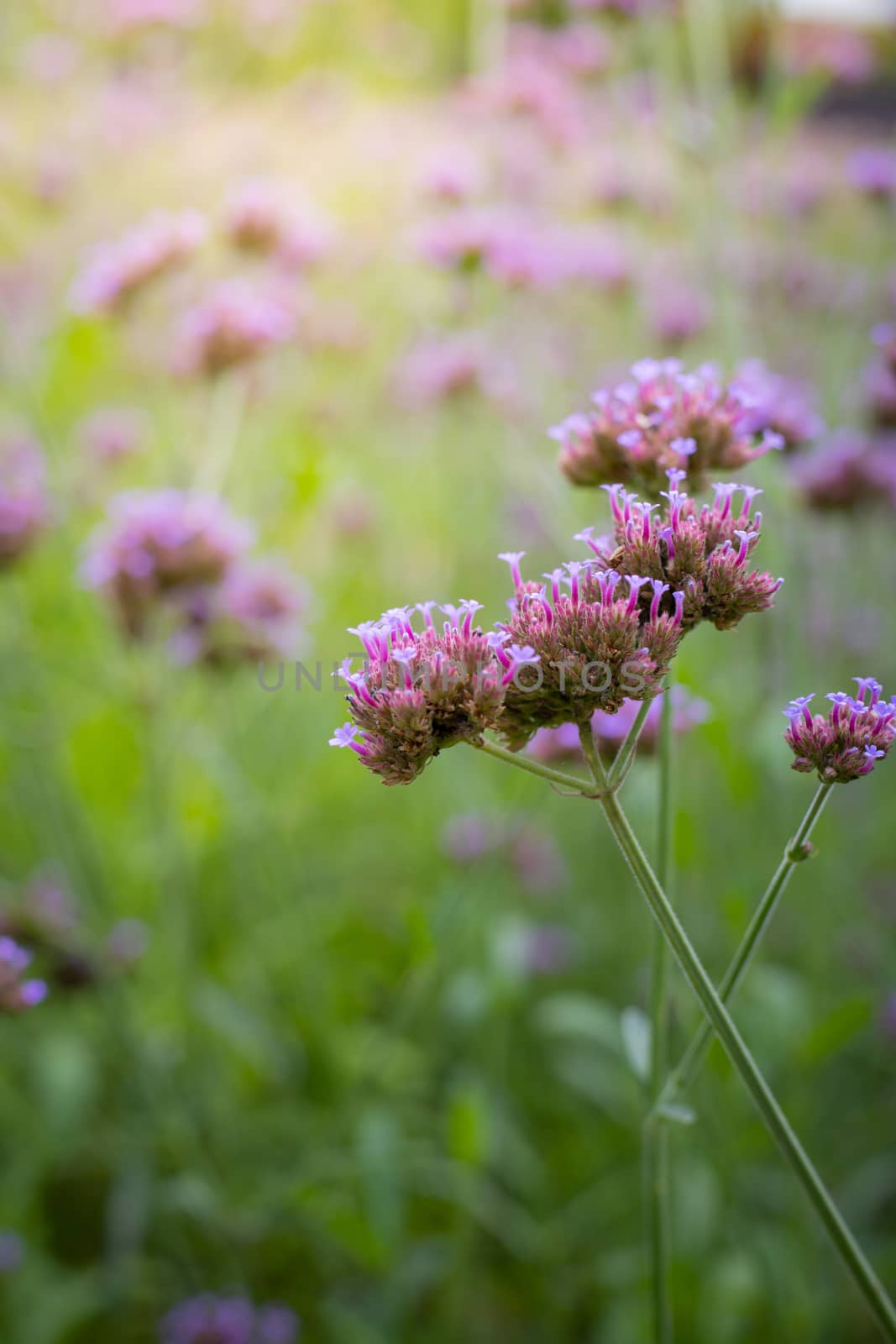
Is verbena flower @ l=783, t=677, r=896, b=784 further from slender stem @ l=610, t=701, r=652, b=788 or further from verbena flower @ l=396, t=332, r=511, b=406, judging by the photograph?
verbena flower @ l=396, t=332, r=511, b=406

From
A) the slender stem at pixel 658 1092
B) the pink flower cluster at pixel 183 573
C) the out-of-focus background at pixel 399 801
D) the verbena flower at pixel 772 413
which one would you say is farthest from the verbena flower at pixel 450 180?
the slender stem at pixel 658 1092

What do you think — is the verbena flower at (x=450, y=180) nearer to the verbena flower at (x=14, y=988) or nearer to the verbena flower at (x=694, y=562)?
the verbena flower at (x=694, y=562)

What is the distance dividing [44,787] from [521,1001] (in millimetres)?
1444

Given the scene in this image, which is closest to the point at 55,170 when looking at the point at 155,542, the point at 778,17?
the point at 155,542

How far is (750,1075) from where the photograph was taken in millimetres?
844

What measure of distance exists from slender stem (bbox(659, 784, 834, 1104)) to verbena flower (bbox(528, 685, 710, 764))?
506 millimetres

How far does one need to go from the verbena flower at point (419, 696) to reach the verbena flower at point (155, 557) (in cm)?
119

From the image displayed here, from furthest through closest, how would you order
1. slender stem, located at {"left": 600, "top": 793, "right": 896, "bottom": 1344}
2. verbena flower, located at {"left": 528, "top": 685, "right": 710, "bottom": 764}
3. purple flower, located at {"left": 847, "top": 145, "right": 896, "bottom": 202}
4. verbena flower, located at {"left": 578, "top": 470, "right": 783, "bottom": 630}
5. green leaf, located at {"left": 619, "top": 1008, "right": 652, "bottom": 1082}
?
purple flower, located at {"left": 847, "top": 145, "right": 896, "bottom": 202} → verbena flower, located at {"left": 528, "top": 685, "right": 710, "bottom": 764} → green leaf, located at {"left": 619, "top": 1008, "right": 652, "bottom": 1082} → verbena flower, located at {"left": 578, "top": 470, "right": 783, "bottom": 630} → slender stem, located at {"left": 600, "top": 793, "right": 896, "bottom": 1344}

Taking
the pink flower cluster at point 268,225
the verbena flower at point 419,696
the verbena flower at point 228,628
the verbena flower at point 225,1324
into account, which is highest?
the pink flower cluster at point 268,225

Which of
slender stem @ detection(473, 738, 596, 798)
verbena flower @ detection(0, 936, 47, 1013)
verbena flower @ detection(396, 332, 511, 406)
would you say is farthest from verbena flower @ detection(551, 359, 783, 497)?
verbena flower @ detection(396, 332, 511, 406)

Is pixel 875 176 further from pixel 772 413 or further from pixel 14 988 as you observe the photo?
pixel 14 988

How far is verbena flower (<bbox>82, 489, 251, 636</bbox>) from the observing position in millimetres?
2041

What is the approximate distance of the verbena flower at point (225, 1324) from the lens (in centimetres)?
189

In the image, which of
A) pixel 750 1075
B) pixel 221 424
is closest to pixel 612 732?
pixel 750 1075
